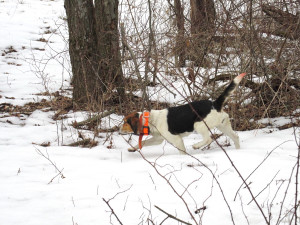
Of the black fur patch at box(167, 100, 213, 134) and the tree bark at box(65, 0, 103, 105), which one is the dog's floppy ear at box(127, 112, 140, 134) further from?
the tree bark at box(65, 0, 103, 105)

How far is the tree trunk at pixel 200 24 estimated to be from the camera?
5.98 metres

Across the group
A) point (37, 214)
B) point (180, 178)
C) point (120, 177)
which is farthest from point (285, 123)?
point (37, 214)

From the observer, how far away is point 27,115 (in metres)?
5.92

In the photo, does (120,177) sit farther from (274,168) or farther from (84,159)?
(274,168)

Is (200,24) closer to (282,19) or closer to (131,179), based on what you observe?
(282,19)

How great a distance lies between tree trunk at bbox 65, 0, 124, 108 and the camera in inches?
226

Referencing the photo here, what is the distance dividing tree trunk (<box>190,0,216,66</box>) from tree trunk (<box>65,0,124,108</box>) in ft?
4.73

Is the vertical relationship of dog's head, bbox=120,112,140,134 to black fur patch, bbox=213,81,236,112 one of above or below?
below

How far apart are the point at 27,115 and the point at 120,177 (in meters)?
3.30

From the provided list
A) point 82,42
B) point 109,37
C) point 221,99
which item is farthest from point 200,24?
point 221,99

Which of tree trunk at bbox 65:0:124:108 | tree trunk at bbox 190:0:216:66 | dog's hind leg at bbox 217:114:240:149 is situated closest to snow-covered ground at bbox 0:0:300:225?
dog's hind leg at bbox 217:114:240:149

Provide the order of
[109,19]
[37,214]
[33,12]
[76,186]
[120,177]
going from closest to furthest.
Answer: [37,214], [76,186], [120,177], [109,19], [33,12]

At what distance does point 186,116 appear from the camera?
4.10 meters

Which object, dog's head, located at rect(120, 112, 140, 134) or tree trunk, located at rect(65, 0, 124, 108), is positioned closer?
dog's head, located at rect(120, 112, 140, 134)
